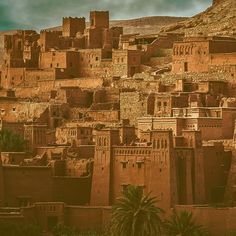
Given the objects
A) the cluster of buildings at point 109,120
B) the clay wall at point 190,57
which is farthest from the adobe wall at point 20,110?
the clay wall at point 190,57

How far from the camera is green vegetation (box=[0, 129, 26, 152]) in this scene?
2504 inches

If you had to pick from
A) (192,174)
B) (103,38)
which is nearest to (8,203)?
(192,174)

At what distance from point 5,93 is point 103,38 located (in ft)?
21.2

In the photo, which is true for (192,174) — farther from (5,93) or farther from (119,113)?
(5,93)

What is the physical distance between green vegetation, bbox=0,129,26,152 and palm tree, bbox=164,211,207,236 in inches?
367

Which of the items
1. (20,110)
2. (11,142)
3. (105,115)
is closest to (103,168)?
(11,142)

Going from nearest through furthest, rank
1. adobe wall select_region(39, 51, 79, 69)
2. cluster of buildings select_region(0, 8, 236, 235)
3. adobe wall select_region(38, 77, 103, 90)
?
cluster of buildings select_region(0, 8, 236, 235) < adobe wall select_region(38, 77, 103, 90) < adobe wall select_region(39, 51, 79, 69)

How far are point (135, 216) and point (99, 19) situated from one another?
78.9 feet

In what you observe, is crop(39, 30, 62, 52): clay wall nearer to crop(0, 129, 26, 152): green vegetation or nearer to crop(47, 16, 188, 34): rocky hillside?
crop(0, 129, 26, 152): green vegetation

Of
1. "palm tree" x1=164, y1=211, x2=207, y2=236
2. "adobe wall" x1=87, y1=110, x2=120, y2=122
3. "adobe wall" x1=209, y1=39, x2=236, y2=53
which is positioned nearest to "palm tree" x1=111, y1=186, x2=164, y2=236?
"palm tree" x1=164, y1=211, x2=207, y2=236

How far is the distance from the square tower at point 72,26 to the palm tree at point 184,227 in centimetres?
2492

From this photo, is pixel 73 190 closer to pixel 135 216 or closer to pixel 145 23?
pixel 135 216

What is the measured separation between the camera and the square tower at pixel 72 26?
80.1 m

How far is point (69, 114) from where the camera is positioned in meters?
69.5
